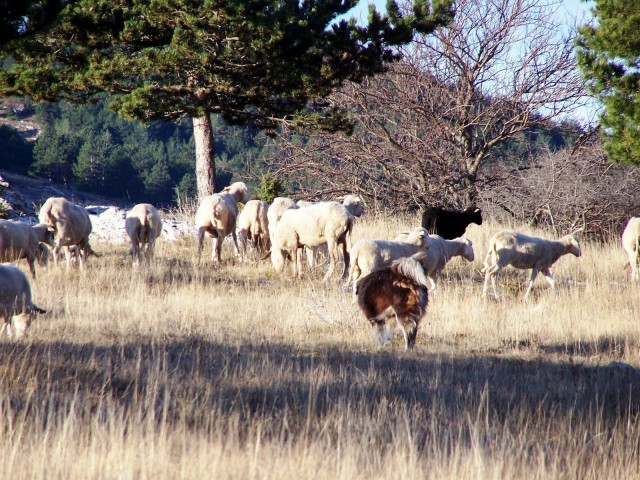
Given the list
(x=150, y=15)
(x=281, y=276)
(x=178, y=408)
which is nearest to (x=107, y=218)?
(x=150, y=15)

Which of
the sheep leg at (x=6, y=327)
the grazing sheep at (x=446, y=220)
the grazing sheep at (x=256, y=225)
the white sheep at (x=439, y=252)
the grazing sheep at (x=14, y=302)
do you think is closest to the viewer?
the grazing sheep at (x=14, y=302)

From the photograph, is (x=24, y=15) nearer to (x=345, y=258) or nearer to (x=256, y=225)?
(x=345, y=258)

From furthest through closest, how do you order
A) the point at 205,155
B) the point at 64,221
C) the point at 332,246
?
the point at 205,155, the point at 332,246, the point at 64,221

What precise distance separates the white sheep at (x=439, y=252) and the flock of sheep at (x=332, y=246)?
0.02m

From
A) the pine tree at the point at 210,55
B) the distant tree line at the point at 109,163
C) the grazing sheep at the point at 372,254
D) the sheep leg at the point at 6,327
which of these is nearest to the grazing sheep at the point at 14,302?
the sheep leg at the point at 6,327

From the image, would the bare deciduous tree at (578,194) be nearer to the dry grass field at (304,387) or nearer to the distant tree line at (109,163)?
the dry grass field at (304,387)

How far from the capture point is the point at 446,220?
1730cm

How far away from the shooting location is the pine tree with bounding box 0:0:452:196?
1493 centimetres

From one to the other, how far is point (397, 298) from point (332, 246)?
528cm

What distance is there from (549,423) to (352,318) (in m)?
4.19

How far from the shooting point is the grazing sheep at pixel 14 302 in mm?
7293

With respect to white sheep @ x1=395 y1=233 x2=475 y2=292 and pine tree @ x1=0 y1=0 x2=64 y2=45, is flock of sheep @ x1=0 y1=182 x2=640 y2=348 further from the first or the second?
pine tree @ x1=0 y1=0 x2=64 y2=45

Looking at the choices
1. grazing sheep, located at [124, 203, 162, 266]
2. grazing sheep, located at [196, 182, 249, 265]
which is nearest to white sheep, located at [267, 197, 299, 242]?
grazing sheep, located at [196, 182, 249, 265]

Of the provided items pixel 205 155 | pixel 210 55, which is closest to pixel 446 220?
pixel 205 155
